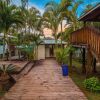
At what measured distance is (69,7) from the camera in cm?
3906

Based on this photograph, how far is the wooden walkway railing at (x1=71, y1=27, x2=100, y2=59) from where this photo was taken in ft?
54.7

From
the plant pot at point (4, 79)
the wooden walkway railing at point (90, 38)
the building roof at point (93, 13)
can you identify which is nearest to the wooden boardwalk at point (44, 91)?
the plant pot at point (4, 79)

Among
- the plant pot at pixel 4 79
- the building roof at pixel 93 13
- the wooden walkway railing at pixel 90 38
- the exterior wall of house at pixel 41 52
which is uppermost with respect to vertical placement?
the building roof at pixel 93 13

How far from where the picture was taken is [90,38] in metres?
18.9

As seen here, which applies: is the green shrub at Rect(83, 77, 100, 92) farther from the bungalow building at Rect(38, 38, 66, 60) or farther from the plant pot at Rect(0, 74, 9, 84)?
the bungalow building at Rect(38, 38, 66, 60)

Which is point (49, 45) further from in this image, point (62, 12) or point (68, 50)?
point (68, 50)

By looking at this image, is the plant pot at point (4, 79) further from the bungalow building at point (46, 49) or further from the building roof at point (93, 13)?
the bungalow building at point (46, 49)

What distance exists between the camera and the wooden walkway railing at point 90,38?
16.7 meters

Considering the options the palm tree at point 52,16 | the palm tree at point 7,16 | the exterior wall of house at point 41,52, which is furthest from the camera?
the exterior wall of house at point 41,52

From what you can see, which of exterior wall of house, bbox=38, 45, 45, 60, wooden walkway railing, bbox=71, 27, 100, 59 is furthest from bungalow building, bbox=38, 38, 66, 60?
wooden walkway railing, bbox=71, 27, 100, 59

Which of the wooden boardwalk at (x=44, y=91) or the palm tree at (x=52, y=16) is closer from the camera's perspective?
the wooden boardwalk at (x=44, y=91)

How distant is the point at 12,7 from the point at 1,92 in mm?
17067

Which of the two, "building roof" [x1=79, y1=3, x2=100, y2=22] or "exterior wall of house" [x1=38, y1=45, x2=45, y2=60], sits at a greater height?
"building roof" [x1=79, y1=3, x2=100, y2=22]

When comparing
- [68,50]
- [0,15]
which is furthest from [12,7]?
[68,50]
